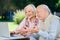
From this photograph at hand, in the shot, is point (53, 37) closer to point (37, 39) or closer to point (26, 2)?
point (37, 39)

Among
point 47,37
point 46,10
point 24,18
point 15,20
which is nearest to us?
point 47,37

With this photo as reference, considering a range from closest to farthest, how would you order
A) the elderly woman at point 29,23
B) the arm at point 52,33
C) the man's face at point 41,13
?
the arm at point 52,33, the man's face at point 41,13, the elderly woman at point 29,23

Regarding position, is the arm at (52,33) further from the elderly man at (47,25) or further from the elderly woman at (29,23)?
the elderly woman at (29,23)

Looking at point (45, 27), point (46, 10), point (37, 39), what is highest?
point (46, 10)

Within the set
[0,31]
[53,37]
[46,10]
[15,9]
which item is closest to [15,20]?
[15,9]

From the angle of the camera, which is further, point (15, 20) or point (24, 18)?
point (15, 20)

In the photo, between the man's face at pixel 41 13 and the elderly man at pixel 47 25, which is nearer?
the elderly man at pixel 47 25

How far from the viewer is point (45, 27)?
1211 mm

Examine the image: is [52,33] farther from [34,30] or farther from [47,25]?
[34,30]

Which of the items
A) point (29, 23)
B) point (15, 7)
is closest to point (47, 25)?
point (29, 23)

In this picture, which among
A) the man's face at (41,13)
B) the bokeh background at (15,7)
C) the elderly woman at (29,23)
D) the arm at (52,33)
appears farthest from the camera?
the bokeh background at (15,7)

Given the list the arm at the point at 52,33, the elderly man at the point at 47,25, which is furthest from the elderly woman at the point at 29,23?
the arm at the point at 52,33

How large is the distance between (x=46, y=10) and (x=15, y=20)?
533 mm

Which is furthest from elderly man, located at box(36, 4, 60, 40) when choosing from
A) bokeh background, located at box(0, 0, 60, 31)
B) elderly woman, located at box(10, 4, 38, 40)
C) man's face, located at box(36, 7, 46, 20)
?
bokeh background, located at box(0, 0, 60, 31)
